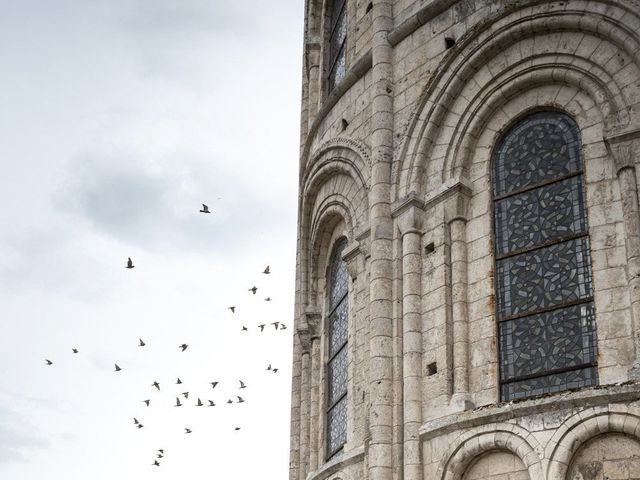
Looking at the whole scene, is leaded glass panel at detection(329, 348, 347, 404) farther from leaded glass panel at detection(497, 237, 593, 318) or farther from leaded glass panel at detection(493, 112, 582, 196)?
leaded glass panel at detection(493, 112, 582, 196)

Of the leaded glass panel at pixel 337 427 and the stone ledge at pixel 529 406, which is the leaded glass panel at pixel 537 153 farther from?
the leaded glass panel at pixel 337 427

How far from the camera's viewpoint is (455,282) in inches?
481

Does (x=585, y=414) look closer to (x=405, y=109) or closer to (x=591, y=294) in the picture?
(x=591, y=294)

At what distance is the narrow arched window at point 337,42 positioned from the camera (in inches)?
679

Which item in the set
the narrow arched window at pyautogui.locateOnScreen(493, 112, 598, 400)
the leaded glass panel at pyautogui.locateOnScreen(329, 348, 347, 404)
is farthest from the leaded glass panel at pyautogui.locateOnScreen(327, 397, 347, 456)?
the narrow arched window at pyautogui.locateOnScreen(493, 112, 598, 400)

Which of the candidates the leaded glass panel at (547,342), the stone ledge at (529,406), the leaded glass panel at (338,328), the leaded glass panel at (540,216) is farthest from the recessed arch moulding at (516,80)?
the stone ledge at (529,406)

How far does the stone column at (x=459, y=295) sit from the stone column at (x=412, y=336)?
448 millimetres

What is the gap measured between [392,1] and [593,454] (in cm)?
724

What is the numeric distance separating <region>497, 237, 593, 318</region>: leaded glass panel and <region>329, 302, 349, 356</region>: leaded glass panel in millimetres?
3447

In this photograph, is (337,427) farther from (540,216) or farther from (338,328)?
(540,216)

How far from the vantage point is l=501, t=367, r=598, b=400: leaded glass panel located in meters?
10.8

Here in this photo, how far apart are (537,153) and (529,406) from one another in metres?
3.20

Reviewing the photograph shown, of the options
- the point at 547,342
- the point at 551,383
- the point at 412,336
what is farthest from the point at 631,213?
the point at 412,336

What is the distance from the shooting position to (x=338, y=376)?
15.0m
